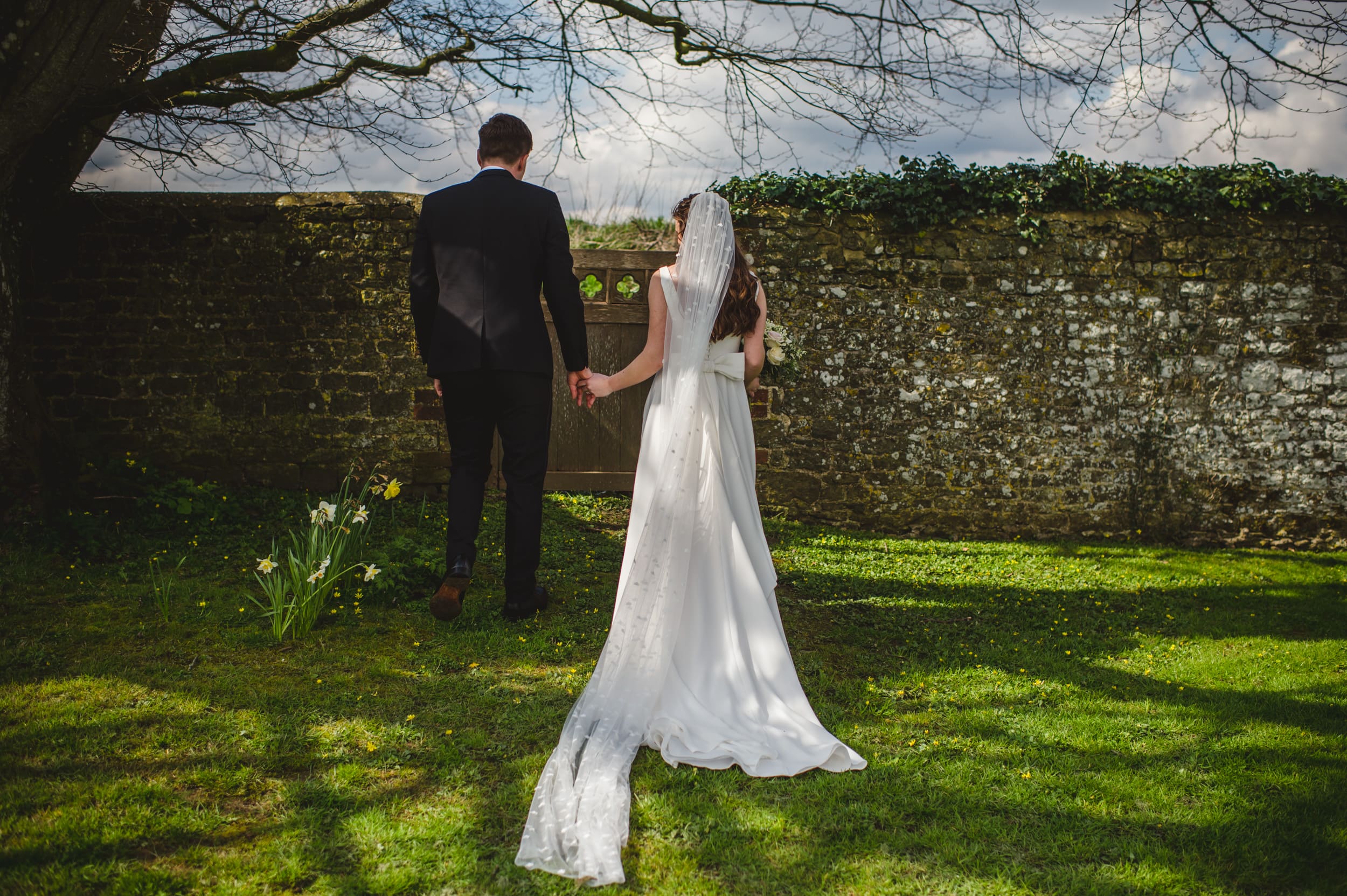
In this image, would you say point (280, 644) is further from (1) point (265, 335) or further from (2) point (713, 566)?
(1) point (265, 335)

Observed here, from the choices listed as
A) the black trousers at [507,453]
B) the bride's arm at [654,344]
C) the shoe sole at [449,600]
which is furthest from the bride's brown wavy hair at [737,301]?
the shoe sole at [449,600]

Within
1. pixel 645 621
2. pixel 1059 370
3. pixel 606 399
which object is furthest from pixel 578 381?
pixel 1059 370

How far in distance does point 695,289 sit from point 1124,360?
5522mm

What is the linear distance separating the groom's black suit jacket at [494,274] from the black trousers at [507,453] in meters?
0.10

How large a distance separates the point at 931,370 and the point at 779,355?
3645 mm

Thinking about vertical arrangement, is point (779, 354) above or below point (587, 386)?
above

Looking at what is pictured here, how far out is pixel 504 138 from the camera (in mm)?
3902

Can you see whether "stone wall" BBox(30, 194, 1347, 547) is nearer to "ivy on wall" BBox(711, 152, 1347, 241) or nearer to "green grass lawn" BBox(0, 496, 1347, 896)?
"ivy on wall" BBox(711, 152, 1347, 241)

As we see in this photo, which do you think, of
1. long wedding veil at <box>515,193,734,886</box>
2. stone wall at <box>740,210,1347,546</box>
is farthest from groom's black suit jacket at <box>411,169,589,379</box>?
stone wall at <box>740,210,1347,546</box>

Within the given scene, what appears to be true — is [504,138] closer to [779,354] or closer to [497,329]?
[497,329]

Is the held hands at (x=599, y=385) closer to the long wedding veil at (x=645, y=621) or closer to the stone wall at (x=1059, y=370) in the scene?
the long wedding veil at (x=645, y=621)

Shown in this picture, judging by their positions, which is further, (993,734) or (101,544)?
(101,544)

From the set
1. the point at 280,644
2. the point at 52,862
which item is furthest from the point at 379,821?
the point at 280,644

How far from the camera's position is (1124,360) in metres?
7.26
